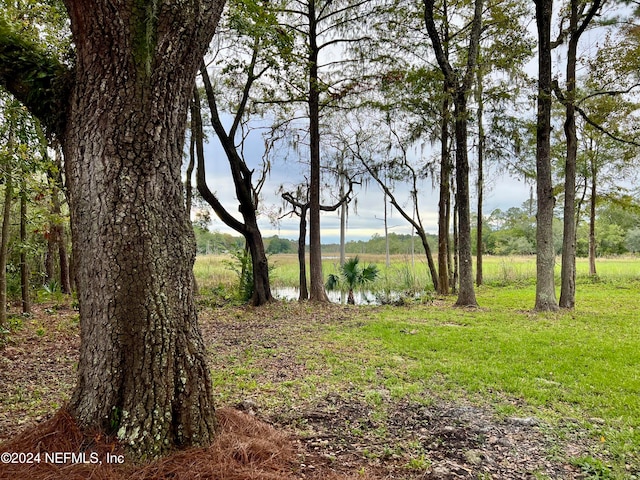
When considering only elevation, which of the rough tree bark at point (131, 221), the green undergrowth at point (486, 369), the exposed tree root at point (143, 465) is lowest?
the green undergrowth at point (486, 369)

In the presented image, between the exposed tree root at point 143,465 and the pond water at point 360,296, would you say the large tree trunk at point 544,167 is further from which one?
the exposed tree root at point 143,465

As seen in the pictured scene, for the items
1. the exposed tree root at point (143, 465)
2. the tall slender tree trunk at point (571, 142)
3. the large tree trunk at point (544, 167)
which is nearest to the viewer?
the exposed tree root at point (143, 465)

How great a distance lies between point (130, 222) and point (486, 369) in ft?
11.8

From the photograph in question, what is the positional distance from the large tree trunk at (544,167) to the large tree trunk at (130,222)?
22.5 feet

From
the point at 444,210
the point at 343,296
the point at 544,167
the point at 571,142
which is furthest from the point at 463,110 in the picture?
the point at 343,296

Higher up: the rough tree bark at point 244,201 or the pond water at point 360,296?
the rough tree bark at point 244,201

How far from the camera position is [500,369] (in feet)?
12.5

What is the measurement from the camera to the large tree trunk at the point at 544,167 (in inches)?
270

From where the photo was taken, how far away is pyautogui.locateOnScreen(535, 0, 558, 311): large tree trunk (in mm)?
6852

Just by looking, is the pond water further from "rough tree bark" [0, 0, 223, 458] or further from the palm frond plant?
"rough tree bark" [0, 0, 223, 458]

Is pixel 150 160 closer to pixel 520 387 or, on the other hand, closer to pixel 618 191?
pixel 520 387

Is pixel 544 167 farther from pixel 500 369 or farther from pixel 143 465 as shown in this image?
pixel 143 465

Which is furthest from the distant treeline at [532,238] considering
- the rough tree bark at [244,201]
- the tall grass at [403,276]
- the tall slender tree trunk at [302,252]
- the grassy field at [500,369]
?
the grassy field at [500,369]

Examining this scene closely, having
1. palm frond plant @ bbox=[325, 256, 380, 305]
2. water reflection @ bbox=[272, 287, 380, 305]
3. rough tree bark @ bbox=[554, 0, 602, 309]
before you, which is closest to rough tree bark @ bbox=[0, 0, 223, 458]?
rough tree bark @ bbox=[554, 0, 602, 309]
